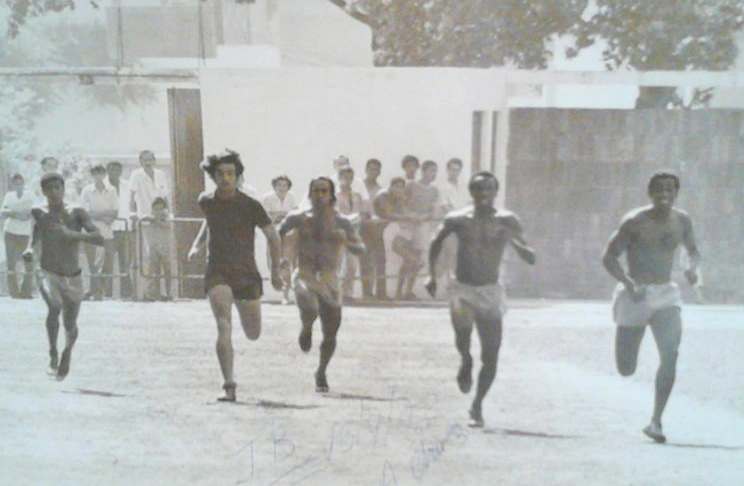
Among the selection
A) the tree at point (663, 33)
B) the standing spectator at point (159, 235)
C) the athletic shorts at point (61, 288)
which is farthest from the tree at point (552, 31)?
the athletic shorts at point (61, 288)

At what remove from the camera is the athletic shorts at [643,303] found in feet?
6.87

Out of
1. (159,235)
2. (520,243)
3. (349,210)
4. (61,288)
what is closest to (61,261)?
(61,288)

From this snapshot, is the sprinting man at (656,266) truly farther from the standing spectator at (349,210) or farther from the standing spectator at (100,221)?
the standing spectator at (100,221)

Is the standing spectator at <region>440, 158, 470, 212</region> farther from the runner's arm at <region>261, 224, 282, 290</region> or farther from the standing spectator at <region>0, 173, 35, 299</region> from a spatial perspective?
the standing spectator at <region>0, 173, 35, 299</region>

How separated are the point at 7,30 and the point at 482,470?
6.63 feet

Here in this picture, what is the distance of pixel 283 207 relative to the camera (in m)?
2.14

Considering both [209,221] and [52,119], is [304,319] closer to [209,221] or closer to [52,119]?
[209,221]

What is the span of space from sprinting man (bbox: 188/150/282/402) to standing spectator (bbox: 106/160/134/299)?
0.24 meters

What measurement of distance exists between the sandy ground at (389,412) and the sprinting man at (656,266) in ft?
0.17

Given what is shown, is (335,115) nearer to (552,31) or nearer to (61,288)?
(552,31)

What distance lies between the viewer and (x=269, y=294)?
85.8 inches

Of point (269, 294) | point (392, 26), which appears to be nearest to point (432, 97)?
point (392, 26)

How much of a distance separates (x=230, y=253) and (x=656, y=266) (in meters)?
1.29

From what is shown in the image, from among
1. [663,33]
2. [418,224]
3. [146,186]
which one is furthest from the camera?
[146,186]
